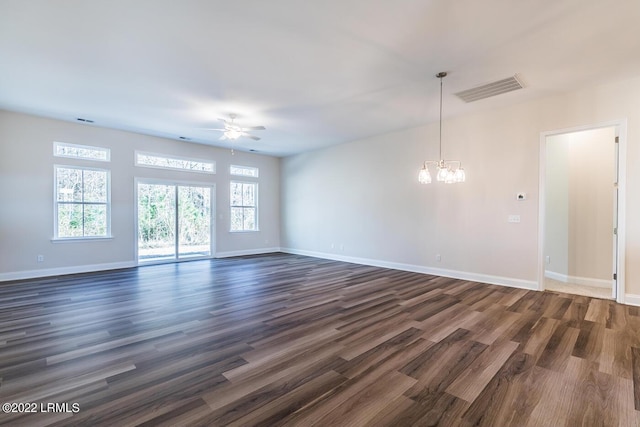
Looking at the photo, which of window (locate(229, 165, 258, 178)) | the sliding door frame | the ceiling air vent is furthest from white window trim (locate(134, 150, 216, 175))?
the ceiling air vent

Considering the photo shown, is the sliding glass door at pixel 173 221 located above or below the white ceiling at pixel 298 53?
below

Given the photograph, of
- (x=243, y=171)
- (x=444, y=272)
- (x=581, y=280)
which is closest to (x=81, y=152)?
(x=243, y=171)

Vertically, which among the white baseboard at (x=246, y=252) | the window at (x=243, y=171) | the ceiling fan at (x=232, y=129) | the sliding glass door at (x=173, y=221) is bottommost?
the white baseboard at (x=246, y=252)

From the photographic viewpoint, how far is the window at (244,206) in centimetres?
862

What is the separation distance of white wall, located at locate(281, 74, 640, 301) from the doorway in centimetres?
32

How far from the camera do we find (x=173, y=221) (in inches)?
292

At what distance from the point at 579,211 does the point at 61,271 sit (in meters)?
10.1

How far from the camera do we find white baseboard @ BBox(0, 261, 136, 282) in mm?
5453

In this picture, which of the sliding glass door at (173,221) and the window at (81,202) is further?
the sliding glass door at (173,221)

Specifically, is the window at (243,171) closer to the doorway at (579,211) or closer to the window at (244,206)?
the window at (244,206)

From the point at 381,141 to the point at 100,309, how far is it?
20.0 ft

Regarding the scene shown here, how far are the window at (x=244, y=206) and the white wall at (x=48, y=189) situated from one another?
124 cm

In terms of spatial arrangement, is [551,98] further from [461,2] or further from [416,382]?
[416,382]

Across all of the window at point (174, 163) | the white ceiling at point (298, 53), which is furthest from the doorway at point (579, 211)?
the window at point (174, 163)
